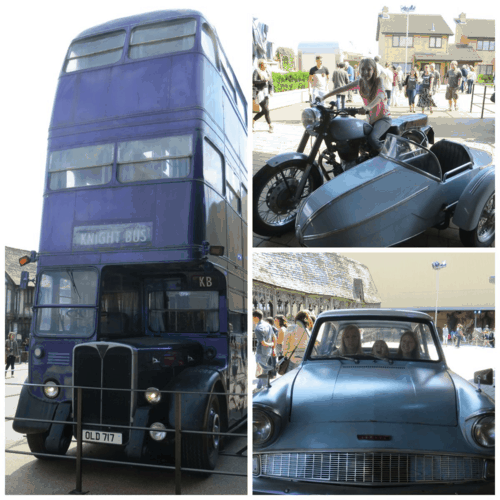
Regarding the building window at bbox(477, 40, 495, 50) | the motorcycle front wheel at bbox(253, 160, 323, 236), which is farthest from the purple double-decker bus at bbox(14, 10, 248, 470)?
the building window at bbox(477, 40, 495, 50)

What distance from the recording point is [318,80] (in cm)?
311

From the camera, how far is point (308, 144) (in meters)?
2.99

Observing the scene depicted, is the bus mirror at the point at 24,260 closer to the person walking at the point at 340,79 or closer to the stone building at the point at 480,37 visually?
the person walking at the point at 340,79

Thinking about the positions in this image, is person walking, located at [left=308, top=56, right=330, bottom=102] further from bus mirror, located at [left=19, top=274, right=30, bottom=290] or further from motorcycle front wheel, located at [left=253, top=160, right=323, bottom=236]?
bus mirror, located at [left=19, top=274, right=30, bottom=290]

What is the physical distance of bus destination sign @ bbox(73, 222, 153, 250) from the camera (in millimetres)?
3541

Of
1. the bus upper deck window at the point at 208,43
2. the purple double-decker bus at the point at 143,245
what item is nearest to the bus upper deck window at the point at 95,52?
the purple double-decker bus at the point at 143,245

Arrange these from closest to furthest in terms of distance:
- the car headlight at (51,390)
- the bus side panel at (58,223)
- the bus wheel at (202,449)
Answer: the bus wheel at (202,449) → the car headlight at (51,390) → the bus side panel at (58,223)

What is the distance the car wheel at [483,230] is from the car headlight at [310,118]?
3.34 ft

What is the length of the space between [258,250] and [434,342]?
1.19 meters

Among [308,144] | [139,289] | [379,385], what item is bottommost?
[379,385]

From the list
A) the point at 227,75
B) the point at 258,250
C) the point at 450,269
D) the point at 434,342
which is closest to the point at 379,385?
the point at 434,342

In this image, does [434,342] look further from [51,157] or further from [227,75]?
[51,157]

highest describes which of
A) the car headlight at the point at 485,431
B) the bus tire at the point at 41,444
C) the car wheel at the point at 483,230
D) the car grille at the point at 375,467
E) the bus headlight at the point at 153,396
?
the car wheel at the point at 483,230

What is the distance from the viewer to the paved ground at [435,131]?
2912 mm
